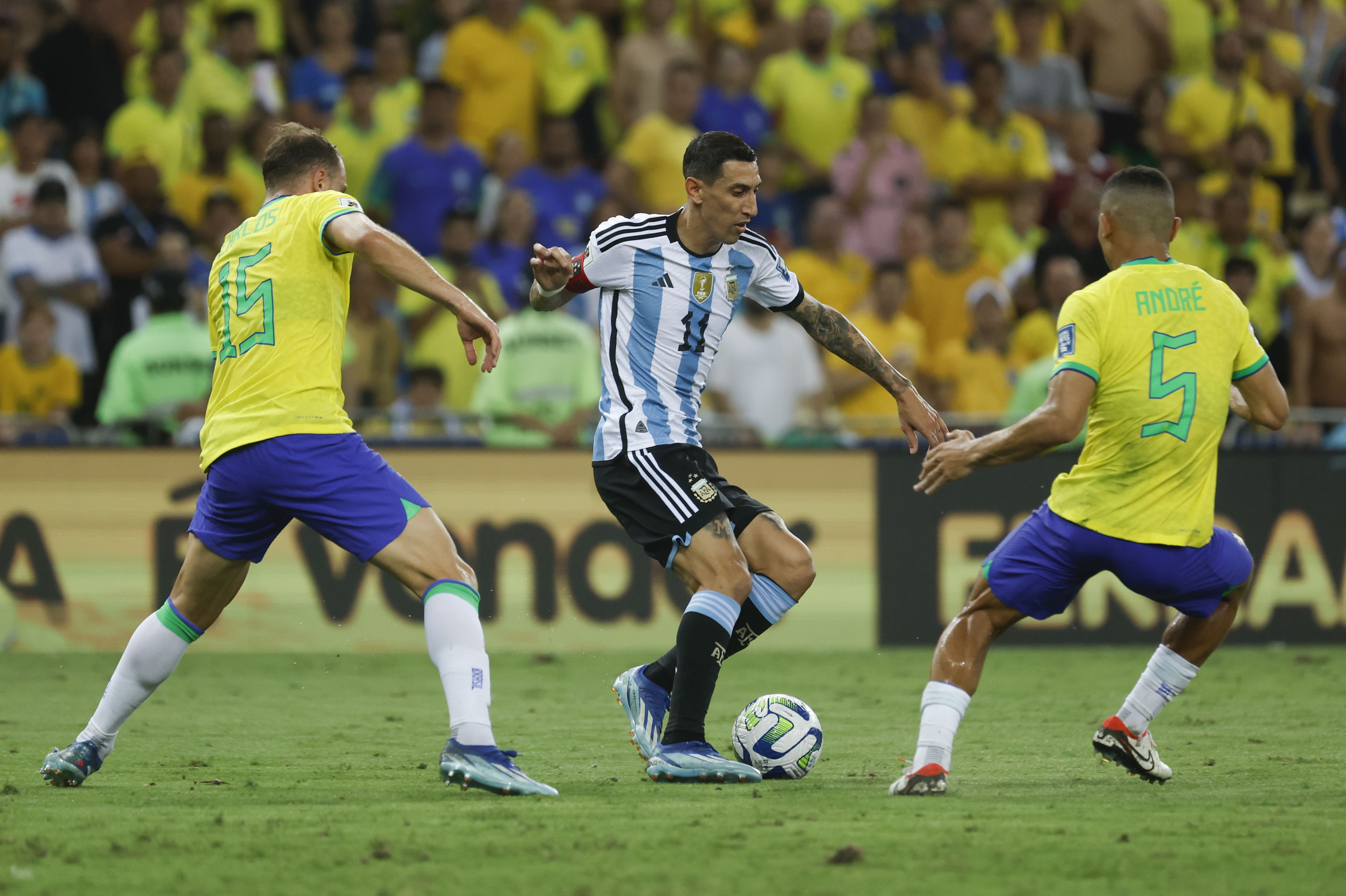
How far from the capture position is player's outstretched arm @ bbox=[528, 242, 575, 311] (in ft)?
19.9

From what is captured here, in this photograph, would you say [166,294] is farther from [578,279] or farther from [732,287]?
[732,287]

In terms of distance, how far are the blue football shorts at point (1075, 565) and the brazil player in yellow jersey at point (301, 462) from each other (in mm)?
1798

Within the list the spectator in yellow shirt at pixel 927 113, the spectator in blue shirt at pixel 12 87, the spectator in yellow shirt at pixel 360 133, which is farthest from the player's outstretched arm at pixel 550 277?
the spectator in yellow shirt at pixel 927 113

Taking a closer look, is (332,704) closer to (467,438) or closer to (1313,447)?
(467,438)

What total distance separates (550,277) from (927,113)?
9131mm

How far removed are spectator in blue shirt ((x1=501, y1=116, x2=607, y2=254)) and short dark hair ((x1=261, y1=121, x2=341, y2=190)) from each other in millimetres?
7328

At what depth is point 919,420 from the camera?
6211 mm

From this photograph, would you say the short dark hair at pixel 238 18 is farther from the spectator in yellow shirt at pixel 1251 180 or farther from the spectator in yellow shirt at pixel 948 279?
the spectator in yellow shirt at pixel 1251 180

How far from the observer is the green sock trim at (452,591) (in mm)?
5387

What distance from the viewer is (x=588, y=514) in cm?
1082

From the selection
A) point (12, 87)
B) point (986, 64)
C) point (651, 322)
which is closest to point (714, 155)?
point (651, 322)

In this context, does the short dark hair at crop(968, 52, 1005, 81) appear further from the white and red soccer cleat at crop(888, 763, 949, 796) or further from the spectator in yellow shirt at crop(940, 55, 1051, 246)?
the white and red soccer cleat at crop(888, 763, 949, 796)

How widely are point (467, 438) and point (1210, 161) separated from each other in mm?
8122

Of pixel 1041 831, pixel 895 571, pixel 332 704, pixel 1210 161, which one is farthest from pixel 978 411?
pixel 1041 831
